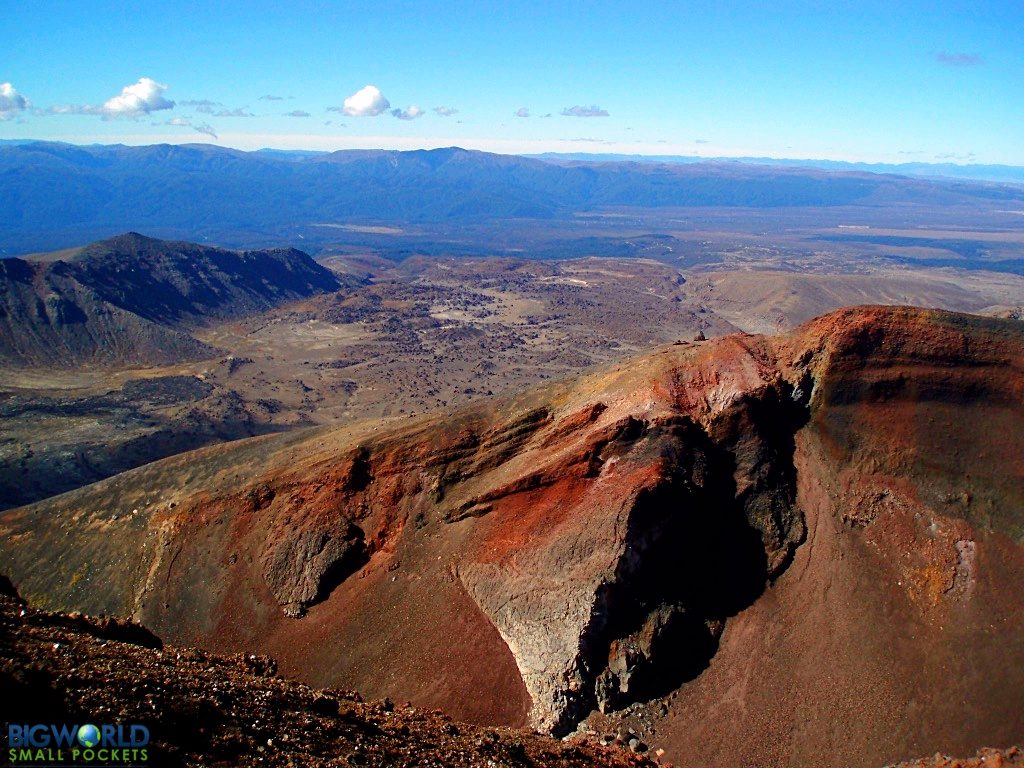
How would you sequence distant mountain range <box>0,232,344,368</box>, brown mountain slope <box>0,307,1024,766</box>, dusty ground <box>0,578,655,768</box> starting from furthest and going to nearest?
distant mountain range <box>0,232,344,368</box> → brown mountain slope <box>0,307,1024,766</box> → dusty ground <box>0,578,655,768</box>

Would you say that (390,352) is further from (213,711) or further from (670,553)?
(213,711)

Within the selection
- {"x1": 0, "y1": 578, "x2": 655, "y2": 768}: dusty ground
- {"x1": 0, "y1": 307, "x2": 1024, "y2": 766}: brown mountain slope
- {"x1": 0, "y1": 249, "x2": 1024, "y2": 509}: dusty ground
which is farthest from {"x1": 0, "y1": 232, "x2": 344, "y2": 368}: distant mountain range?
{"x1": 0, "y1": 578, "x2": 655, "y2": 768}: dusty ground

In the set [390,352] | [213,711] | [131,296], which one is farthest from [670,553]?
[131,296]

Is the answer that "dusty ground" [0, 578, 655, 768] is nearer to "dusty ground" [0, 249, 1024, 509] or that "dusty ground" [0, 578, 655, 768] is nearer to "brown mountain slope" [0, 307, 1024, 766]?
"brown mountain slope" [0, 307, 1024, 766]

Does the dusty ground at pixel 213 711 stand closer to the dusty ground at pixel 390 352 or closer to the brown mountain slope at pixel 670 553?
the brown mountain slope at pixel 670 553

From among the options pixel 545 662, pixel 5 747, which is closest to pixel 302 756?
pixel 5 747

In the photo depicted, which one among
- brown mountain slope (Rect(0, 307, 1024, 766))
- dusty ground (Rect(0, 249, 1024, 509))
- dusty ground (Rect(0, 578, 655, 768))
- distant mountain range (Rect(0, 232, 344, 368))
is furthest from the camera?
distant mountain range (Rect(0, 232, 344, 368))

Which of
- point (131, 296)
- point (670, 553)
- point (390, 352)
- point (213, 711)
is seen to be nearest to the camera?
point (213, 711)
